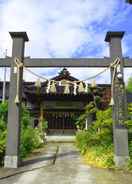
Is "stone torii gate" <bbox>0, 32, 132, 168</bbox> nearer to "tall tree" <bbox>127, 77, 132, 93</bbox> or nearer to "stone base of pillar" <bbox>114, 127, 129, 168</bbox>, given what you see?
"stone base of pillar" <bbox>114, 127, 129, 168</bbox>

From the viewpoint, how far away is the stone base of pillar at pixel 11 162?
38.1 ft

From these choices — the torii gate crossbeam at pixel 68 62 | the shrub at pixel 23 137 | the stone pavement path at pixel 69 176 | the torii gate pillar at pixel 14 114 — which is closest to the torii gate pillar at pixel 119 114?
the torii gate crossbeam at pixel 68 62

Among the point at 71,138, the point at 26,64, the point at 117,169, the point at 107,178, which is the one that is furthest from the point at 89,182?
the point at 71,138

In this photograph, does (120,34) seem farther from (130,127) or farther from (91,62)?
(130,127)

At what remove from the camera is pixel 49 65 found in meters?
12.7

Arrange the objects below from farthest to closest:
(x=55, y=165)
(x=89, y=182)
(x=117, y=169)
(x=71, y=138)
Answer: (x=71, y=138) → (x=55, y=165) → (x=117, y=169) → (x=89, y=182)

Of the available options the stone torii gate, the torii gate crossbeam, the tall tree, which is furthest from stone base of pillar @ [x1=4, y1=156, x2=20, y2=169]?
the tall tree

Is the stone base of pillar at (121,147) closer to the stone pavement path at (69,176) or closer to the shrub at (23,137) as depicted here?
the stone pavement path at (69,176)

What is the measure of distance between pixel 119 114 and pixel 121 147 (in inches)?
54.3

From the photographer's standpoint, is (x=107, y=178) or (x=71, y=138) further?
(x=71, y=138)

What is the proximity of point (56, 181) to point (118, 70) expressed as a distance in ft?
18.2

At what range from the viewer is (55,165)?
12.0m

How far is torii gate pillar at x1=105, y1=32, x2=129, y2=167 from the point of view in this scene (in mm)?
11572

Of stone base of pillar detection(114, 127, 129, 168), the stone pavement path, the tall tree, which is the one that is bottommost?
the stone pavement path
